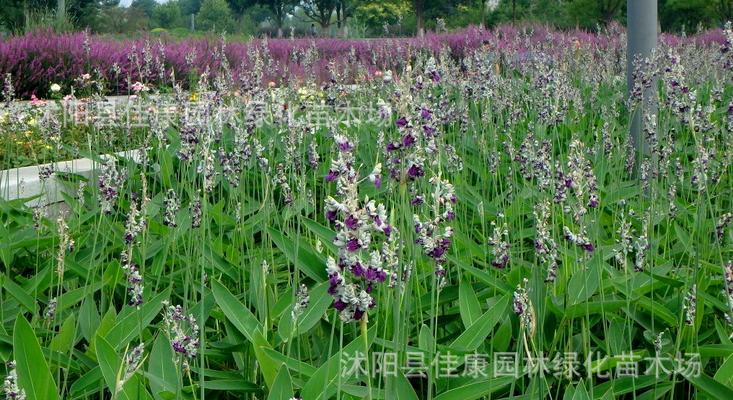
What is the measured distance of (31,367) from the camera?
194 cm

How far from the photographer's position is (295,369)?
2098mm

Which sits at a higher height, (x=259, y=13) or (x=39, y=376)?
(x=259, y=13)

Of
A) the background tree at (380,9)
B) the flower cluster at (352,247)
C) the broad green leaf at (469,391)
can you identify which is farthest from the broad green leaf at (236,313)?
the background tree at (380,9)

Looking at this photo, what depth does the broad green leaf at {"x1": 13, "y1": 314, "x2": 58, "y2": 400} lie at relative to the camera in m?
1.90

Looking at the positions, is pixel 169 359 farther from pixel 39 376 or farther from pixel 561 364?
pixel 561 364

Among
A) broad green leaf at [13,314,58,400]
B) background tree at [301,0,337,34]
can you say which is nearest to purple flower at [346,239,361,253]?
broad green leaf at [13,314,58,400]

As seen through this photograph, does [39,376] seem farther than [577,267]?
No

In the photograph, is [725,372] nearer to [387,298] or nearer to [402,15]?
[387,298]

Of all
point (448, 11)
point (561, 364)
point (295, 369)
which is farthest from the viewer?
point (448, 11)

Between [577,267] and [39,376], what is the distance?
173cm

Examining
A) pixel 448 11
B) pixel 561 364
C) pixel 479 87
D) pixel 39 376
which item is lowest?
pixel 561 364

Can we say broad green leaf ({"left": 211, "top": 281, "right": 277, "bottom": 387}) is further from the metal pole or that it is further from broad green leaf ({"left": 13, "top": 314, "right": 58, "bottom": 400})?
the metal pole

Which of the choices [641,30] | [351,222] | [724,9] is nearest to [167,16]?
[724,9]

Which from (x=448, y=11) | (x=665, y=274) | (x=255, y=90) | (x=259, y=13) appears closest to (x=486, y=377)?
(x=665, y=274)
